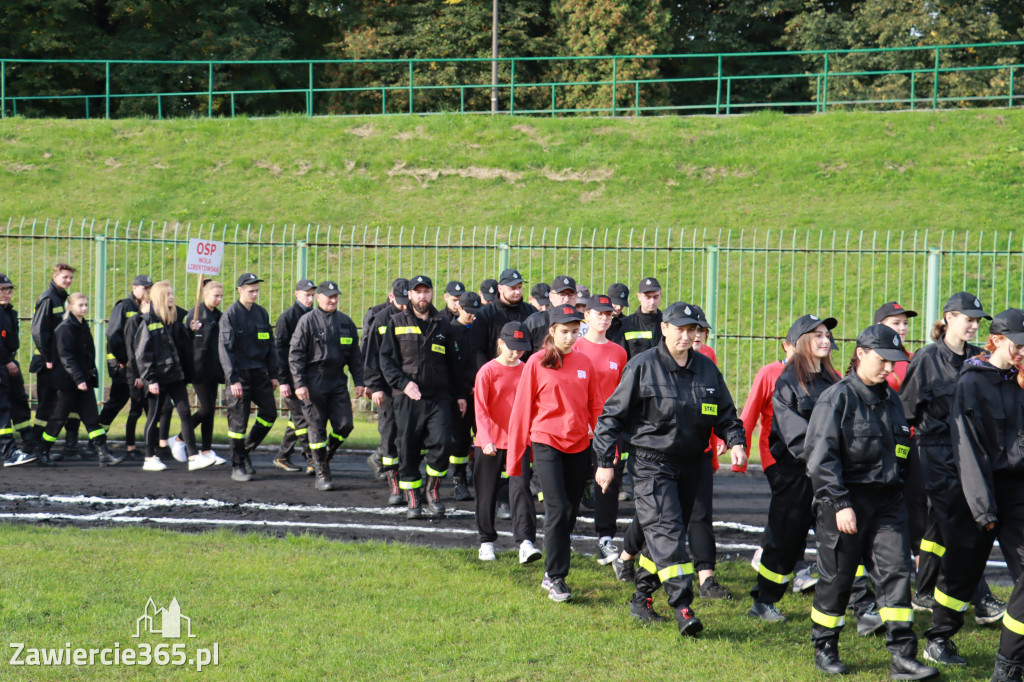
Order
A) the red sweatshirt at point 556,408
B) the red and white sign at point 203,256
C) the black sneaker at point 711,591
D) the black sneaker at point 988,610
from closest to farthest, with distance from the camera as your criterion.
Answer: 1. the black sneaker at point 988,610
2. the black sneaker at point 711,591
3. the red sweatshirt at point 556,408
4. the red and white sign at point 203,256

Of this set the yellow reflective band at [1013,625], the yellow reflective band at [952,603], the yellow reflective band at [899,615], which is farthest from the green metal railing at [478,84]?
the yellow reflective band at [1013,625]

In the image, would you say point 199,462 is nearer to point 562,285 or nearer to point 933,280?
point 562,285

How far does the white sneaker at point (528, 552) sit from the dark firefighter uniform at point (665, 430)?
3.23 feet

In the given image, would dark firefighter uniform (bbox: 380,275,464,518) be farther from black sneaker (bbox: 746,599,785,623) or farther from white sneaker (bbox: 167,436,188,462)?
white sneaker (bbox: 167,436,188,462)

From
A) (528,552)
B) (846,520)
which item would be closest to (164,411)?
(528,552)

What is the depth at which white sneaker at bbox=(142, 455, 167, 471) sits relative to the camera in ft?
37.4

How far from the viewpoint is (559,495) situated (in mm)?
6840

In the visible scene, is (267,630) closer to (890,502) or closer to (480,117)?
(890,502)

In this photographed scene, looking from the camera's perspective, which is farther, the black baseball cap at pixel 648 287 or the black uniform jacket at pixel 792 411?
the black baseball cap at pixel 648 287

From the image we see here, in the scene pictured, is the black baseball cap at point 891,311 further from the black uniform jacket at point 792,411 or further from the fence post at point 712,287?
the fence post at point 712,287

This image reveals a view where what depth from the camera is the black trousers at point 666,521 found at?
234 inches

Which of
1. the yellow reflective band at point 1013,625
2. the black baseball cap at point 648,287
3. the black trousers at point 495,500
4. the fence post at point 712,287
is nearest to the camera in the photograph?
the yellow reflective band at point 1013,625

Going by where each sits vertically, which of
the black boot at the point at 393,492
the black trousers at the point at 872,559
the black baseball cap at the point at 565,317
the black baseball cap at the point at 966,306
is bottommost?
the black boot at the point at 393,492

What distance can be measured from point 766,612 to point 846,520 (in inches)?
50.5
